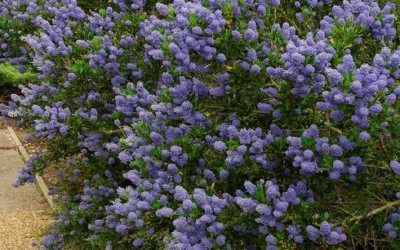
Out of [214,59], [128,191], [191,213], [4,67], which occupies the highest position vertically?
[214,59]

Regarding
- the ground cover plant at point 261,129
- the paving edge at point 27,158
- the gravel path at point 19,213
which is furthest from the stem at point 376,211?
the paving edge at point 27,158

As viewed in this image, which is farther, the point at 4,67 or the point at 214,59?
the point at 4,67

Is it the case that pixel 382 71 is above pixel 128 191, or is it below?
above

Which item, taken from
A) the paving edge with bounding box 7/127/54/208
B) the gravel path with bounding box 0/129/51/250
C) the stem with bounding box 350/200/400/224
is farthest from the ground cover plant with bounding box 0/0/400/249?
the paving edge with bounding box 7/127/54/208

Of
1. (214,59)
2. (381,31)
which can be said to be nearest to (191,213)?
(214,59)

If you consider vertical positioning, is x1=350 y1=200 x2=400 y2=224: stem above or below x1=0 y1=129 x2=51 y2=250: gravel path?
above

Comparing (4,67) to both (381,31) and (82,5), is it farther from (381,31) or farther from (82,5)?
(381,31)

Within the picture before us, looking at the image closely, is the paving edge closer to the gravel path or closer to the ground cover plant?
the gravel path
